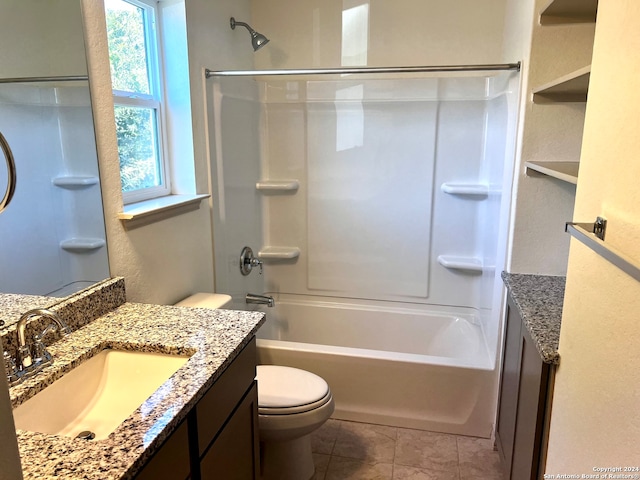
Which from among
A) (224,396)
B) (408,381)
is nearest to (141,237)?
(224,396)

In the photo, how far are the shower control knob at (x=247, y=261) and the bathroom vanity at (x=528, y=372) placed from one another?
57.0 inches

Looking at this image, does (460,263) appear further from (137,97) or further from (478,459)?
(137,97)

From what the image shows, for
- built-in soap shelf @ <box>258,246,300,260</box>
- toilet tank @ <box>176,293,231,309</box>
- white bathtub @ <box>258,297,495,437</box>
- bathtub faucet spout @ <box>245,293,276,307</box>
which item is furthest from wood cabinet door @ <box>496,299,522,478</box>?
built-in soap shelf @ <box>258,246,300,260</box>

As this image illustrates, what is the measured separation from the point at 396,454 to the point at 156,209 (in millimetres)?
1515

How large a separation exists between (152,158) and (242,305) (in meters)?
1.02

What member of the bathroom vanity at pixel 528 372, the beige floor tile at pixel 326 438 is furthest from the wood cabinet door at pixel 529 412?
the beige floor tile at pixel 326 438

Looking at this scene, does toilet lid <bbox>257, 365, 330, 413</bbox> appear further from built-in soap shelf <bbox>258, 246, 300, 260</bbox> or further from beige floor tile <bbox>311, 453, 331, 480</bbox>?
built-in soap shelf <bbox>258, 246, 300, 260</bbox>

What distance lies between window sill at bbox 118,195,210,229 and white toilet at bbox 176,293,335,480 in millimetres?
399

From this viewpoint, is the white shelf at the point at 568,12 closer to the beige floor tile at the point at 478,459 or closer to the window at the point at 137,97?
the window at the point at 137,97

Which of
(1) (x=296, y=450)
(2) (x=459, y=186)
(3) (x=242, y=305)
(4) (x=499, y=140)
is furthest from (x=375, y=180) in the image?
(1) (x=296, y=450)

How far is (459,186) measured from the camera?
2.75 metres

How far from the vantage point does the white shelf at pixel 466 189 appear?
2.69 metres

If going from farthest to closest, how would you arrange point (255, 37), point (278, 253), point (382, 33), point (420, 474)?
point (278, 253), point (382, 33), point (255, 37), point (420, 474)

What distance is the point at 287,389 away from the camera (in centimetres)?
190
